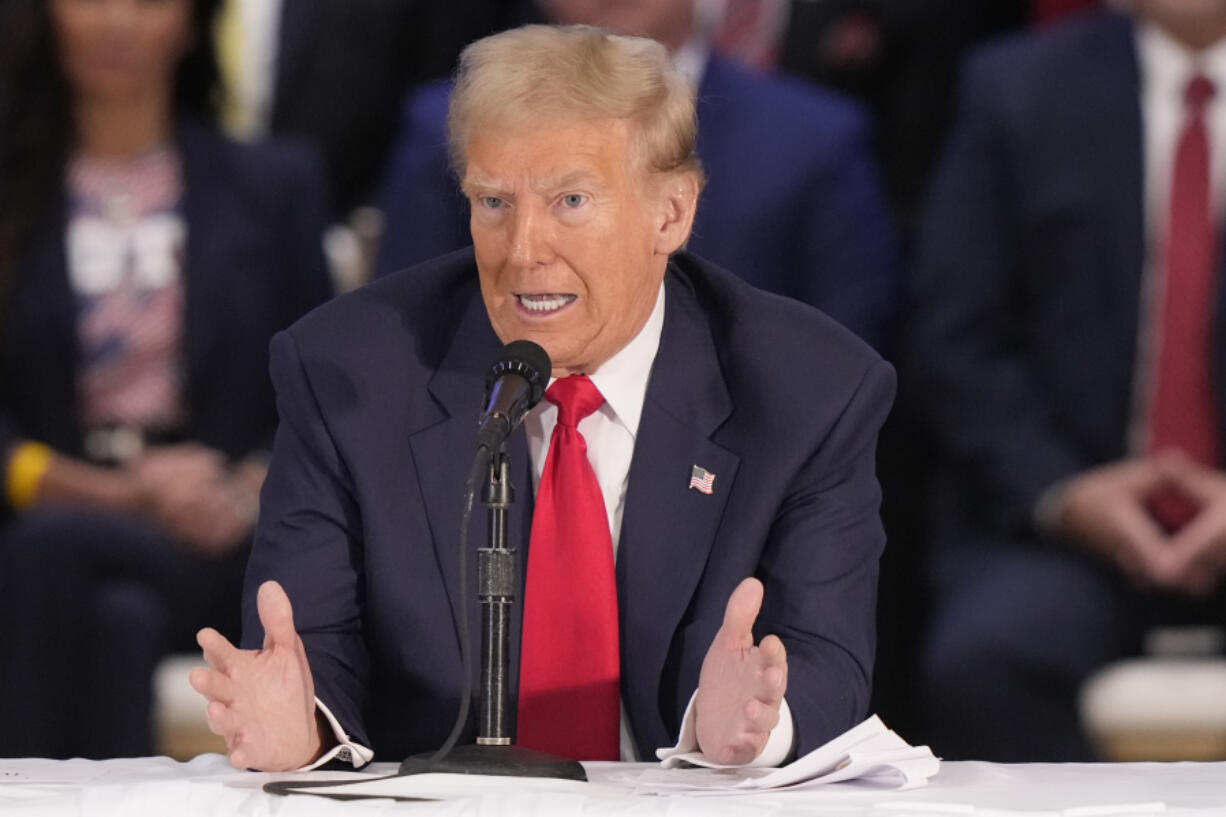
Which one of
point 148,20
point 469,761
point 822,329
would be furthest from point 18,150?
point 469,761

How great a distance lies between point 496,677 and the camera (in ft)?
6.09

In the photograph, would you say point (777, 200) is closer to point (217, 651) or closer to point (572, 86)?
point (572, 86)

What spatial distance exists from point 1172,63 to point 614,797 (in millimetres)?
2301

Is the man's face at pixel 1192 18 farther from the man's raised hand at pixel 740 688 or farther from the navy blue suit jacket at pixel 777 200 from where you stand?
the man's raised hand at pixel 740 688

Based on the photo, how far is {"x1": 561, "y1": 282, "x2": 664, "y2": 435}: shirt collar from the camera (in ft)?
7.67

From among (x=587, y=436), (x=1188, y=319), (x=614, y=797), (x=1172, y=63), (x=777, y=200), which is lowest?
(x=614, y=797)

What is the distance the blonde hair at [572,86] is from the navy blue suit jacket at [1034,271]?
1402 millimetres

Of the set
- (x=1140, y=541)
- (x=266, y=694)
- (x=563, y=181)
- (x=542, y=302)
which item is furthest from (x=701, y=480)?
(x=1140, y=541)

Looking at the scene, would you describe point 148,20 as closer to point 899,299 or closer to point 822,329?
point 899,299

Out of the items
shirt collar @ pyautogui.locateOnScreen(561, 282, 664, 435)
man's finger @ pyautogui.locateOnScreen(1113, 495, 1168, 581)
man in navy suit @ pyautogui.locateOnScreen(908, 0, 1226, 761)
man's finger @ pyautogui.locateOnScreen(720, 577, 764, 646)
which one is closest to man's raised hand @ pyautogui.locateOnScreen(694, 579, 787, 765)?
man's finger @ pyautogui.locateOnScreen(720, 577, 764, 646)

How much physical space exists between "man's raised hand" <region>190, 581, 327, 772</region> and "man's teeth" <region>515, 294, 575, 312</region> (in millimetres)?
461

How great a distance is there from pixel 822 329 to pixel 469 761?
2.61 ft

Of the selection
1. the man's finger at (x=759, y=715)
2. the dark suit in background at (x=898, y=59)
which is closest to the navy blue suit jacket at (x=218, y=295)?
the dark suit in background at (x=898, y=59)

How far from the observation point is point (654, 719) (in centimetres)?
220
